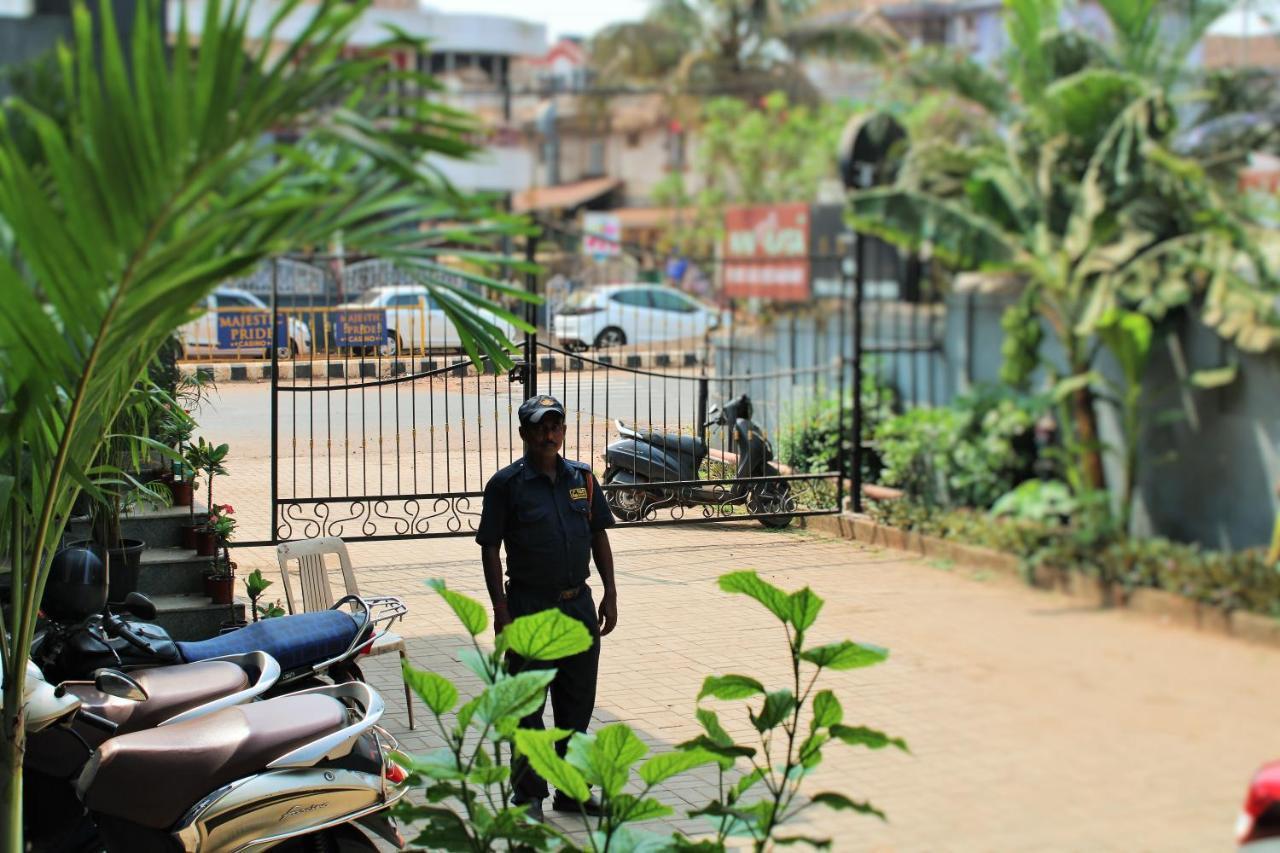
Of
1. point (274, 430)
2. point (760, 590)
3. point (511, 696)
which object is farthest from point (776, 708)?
point (274, 430)

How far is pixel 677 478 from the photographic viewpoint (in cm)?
502

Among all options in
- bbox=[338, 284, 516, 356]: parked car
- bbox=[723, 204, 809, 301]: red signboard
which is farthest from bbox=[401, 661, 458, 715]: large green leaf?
bbox=[723, 204, 809, 301]: red signboard

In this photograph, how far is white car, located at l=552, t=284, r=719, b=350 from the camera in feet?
28.4

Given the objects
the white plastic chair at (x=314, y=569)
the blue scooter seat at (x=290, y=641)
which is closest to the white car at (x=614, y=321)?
the white plastic chair at (x=314, y=569)

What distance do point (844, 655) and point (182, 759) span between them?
1.32 meters

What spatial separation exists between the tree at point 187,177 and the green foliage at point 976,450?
3317mm

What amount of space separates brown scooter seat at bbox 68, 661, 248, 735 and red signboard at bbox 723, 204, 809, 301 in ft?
28.2

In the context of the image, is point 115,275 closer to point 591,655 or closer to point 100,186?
point 100,186

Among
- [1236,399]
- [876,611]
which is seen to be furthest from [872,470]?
[876,611]

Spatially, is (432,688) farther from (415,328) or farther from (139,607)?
(415,328)

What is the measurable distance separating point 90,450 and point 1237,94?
29.4 feet

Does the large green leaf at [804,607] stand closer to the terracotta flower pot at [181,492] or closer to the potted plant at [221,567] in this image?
the potted plant at [221,567]

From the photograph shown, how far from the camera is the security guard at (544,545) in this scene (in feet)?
11.5

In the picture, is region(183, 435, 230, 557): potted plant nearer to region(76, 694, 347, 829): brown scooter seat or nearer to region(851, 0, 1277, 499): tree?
region(76, 694, 347, 829): brown scooter seat
